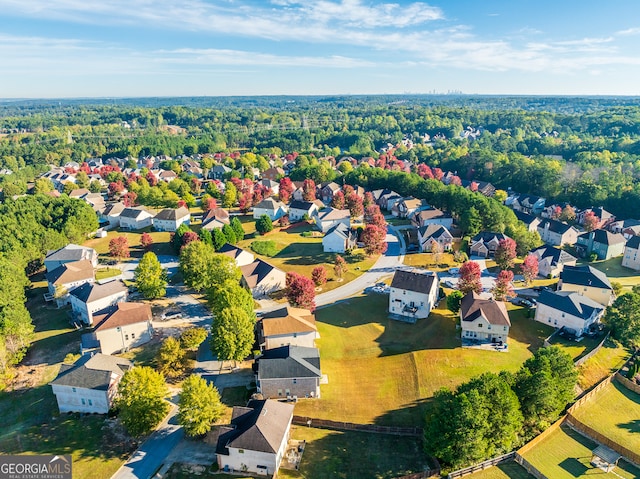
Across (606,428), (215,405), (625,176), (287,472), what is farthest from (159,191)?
(625,176)

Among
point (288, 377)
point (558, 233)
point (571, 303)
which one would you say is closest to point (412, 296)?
point (571, 303)

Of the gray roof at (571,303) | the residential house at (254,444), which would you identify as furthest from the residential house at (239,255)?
the gray roof at (571,303)

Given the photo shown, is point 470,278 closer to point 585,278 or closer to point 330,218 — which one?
point 585,278

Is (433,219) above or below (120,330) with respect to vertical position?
above

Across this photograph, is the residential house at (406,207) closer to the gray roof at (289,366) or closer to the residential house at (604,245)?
the residential house at (604,245)

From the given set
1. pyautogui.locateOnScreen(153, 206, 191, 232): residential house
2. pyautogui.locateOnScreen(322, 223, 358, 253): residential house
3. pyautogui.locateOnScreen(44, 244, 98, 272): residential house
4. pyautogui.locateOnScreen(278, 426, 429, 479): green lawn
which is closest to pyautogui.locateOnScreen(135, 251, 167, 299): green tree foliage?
pyautogui.locateOnScreen(44, 244, 98, 272): residential house

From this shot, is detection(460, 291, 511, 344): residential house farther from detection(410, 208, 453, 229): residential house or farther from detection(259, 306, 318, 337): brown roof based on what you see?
detection(410, 208, 453, 229): residential house

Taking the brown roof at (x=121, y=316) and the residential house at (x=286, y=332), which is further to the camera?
the brown roof at (x=121, y=316)
